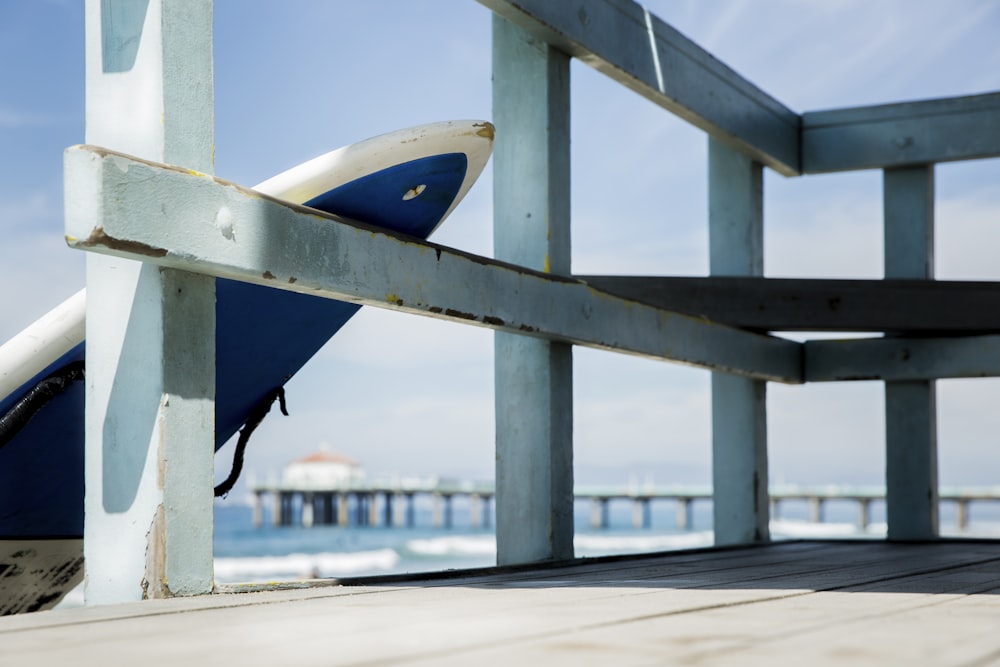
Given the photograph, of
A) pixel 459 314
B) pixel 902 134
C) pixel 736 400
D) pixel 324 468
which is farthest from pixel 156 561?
pixel 324 468

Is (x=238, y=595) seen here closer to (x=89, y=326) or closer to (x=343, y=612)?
(x=343, y=612)

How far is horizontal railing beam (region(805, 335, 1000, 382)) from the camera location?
7.00 metres

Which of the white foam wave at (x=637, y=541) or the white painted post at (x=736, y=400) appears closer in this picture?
the white painted post at (x=736, y=400)

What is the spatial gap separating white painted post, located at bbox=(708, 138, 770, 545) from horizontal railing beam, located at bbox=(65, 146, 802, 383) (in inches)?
67.6

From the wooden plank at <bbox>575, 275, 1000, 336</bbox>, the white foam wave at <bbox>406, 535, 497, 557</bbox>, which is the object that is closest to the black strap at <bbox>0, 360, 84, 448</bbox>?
the wooden plank at <bbox>575, 275, 1000, 336</bbox>

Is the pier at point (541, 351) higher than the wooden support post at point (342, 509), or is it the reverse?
the pier at point (541, 351)

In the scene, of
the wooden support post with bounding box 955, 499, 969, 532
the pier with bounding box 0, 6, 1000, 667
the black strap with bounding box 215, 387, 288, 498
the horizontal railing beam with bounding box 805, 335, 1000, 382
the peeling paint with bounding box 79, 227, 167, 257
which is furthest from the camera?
the wooden support post with bounding box 955, 499, 969, 532

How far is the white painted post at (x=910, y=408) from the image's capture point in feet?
24.3

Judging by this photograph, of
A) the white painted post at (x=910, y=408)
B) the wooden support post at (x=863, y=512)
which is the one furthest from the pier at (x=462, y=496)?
the white painted post at (x=910, y=408)

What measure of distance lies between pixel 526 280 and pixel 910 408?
3.60m

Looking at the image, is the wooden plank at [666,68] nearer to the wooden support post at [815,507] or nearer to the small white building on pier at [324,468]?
the wooden support post at [815,507]

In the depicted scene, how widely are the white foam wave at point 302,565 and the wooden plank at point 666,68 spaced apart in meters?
35.9

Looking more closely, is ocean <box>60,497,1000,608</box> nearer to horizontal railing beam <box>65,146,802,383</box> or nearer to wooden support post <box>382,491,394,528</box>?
wooden support post <box>382,491,394,528</box>

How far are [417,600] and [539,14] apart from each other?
2.93m
